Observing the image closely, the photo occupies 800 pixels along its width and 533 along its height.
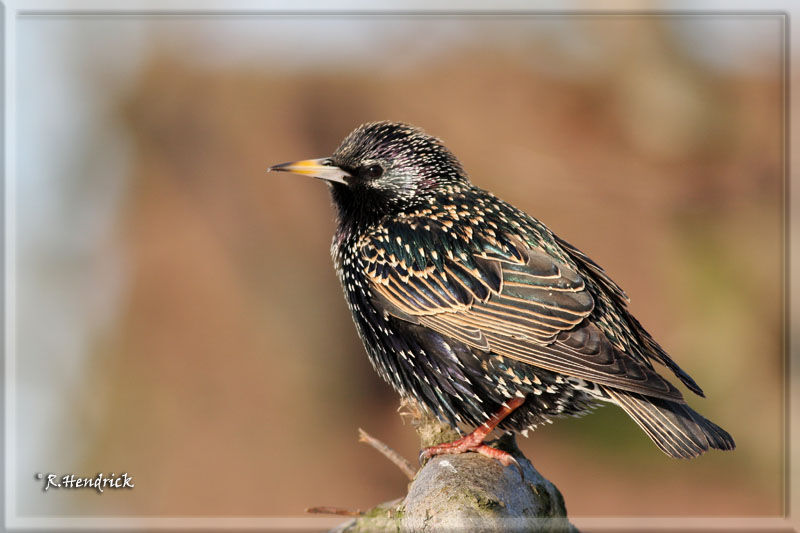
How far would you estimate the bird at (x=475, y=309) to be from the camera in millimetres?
3531

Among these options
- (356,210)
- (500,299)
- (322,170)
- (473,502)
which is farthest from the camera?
(356,210)

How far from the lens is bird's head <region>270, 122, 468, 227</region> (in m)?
4.27

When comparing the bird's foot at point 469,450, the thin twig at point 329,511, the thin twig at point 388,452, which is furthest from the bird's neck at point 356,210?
the thin twig at point 329,511

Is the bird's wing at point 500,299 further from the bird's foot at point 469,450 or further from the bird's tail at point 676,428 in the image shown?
the bird's foot at point 469,450

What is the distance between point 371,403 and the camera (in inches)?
307

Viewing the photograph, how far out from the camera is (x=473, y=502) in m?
3.18

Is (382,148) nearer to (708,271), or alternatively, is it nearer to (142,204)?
(142,204)

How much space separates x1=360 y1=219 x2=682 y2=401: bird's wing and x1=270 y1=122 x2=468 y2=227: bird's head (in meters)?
0.22

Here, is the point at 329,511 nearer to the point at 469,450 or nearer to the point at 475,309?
the point at 469,450

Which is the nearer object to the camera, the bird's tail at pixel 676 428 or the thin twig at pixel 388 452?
the bird's tail at pixel 676 428
